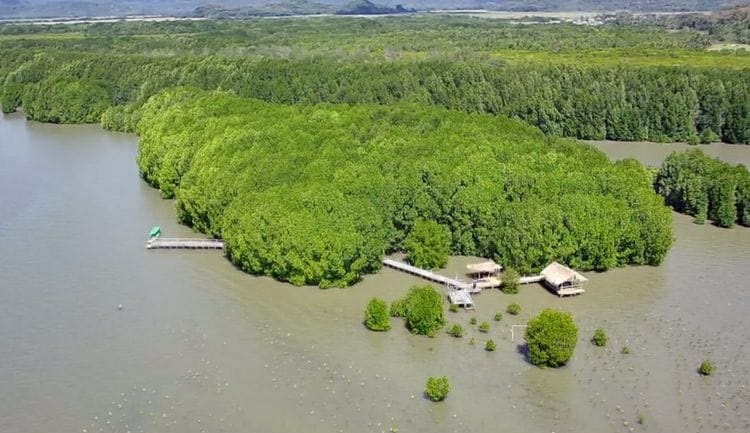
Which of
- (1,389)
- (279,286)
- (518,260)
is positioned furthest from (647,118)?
(1,389)

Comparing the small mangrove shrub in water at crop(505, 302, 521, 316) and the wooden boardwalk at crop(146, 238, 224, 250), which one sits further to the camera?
the wooden boardwalk at crop(146, 238, 224, 250)

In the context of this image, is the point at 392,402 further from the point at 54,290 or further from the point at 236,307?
the point at 54,290

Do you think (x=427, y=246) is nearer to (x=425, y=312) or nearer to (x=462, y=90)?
(x=425, y=312)

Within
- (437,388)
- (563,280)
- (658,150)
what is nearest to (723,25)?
(658,150)

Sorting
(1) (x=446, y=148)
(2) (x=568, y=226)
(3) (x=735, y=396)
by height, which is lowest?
(3) (x=735, y=396)

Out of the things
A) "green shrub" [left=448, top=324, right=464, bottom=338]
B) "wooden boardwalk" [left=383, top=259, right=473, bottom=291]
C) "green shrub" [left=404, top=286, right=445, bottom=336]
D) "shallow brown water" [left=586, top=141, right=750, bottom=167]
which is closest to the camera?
"green shrub" [left=404, top=286, right=445, bottom=336]

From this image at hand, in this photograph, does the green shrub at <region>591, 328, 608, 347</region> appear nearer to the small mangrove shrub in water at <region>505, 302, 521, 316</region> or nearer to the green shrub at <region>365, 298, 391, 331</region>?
the small mangrove shrub in water at <region>505, 302, 521, 316</region>

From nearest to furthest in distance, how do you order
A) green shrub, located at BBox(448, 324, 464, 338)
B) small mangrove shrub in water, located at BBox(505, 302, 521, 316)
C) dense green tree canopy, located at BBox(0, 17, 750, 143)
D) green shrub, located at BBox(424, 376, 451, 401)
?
green shrub, located at BBox(424, 376, 451, 401)
green shrub, located at BBox(448, 324, 464, 338)
small mangrove shrub in water, located at BBox(505, 302, 521, 316)
dense green tree canopy, located at BBox(0, 17, 750, 143)

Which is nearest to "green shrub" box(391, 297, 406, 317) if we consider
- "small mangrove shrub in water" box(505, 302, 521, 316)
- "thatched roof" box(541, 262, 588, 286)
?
"small mangrove shrub in water" box(505, 302, 521, 316)
